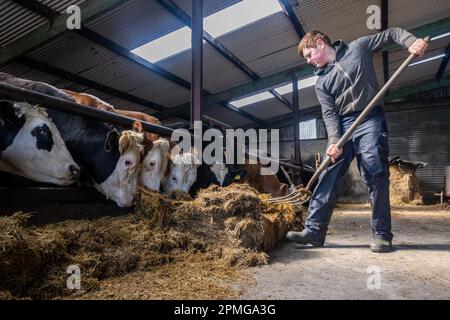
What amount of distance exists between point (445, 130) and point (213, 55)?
1239 centimetres

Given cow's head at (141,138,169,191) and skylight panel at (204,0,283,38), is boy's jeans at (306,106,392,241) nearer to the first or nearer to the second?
cow's head at (141,138,169,191)

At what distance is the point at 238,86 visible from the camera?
11.0m

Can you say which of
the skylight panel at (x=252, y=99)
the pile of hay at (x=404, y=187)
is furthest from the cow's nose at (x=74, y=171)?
the pile of hay at (x=404, y=187)

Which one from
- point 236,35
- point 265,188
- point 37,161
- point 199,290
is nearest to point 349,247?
point 199,290

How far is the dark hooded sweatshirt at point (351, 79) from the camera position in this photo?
9.49 feet

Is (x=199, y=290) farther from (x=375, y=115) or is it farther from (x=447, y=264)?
(x=375, y=115)

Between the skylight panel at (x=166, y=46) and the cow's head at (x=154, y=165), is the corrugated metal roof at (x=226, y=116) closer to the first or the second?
the skylight panel at (x=166, y=46)

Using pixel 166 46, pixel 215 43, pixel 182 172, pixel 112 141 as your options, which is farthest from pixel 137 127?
pixel 215 43

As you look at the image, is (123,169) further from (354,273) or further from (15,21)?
(15,21)

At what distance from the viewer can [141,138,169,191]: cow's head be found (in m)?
3.60

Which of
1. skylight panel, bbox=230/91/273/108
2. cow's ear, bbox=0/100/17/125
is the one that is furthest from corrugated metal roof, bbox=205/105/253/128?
cow's ear, bbox=0/100/17/125

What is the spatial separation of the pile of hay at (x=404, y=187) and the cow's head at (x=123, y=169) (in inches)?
444

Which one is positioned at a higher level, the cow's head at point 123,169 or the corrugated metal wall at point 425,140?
the corrugated metal wall at point 425,140

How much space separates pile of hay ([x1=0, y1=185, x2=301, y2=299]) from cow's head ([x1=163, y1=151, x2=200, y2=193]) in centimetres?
158
